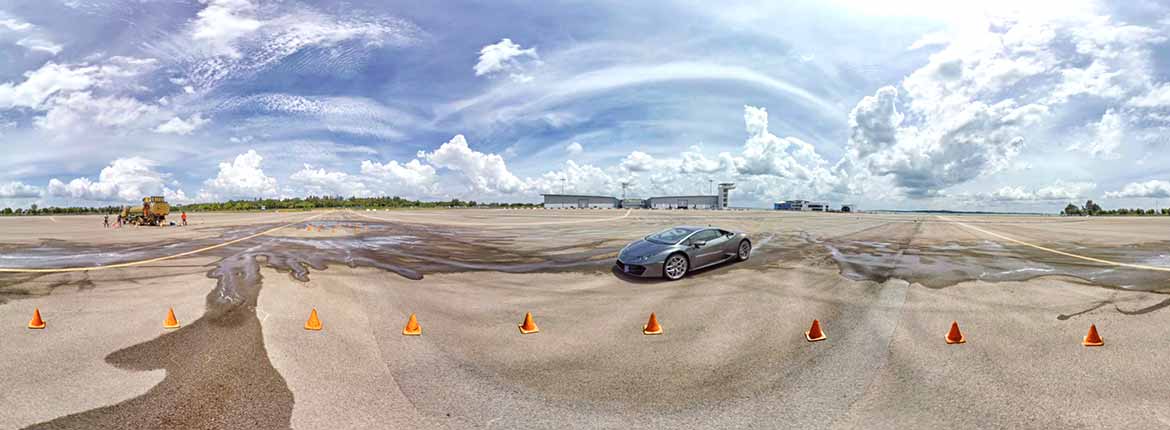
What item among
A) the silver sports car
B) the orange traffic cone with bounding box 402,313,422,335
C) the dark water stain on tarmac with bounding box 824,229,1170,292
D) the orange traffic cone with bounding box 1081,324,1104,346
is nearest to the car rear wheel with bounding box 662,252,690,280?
the silver sports car

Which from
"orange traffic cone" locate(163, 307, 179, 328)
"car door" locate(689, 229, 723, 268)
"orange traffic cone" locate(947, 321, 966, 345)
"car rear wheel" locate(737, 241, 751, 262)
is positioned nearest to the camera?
"orange traffic cone" locate(947, 321, 966, 345)

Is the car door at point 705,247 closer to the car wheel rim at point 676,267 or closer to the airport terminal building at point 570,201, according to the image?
the car wheel rim at point 676,267

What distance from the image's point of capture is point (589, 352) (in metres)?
5.65

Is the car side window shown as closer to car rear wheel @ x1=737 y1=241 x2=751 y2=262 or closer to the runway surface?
car rear wheel @ x1=737 y1=241 x2=751 y2=262

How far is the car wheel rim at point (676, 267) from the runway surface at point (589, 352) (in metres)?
0.39

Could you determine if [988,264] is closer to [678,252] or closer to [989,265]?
[989,265]

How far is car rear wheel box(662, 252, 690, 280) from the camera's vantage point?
10.7 m

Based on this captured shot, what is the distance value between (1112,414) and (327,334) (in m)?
8.67

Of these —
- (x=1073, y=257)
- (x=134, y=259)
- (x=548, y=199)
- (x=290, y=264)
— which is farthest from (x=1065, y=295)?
(x=548, y=199)

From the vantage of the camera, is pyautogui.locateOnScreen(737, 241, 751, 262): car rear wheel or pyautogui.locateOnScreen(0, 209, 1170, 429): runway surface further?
pyautogui.locateOnScreen(737, 241, 751, 262): car rear wheel

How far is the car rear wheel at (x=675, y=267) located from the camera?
10.7m

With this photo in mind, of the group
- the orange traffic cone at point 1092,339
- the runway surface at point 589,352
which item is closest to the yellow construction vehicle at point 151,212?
the runway surface at point 589,352

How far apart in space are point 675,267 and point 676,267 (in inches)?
1.5

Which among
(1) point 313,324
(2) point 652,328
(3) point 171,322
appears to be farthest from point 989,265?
(3) point 171,322
